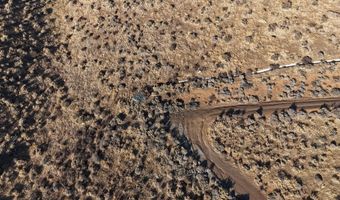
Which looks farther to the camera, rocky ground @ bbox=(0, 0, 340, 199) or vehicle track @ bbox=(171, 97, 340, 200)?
vehicle track @ bbox=(171, 97, 340, 200)

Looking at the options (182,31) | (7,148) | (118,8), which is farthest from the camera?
(118,8)

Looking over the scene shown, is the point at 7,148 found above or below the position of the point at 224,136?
below

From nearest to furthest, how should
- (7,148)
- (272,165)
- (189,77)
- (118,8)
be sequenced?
1. (272,165)
2. (7,148)
3. (189,77)
4. (118,8)

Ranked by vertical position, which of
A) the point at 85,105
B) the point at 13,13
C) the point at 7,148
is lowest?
the point at 7,148

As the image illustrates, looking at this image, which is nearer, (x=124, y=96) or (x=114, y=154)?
(x=114, y=154)

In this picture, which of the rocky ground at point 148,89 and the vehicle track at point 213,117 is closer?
the rocky ground at point 148,89

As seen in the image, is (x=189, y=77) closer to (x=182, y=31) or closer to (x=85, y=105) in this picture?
(x=182, y=31)

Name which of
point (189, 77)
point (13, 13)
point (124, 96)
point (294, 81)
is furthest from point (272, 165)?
point (13, 13)

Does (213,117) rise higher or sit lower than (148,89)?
lower
